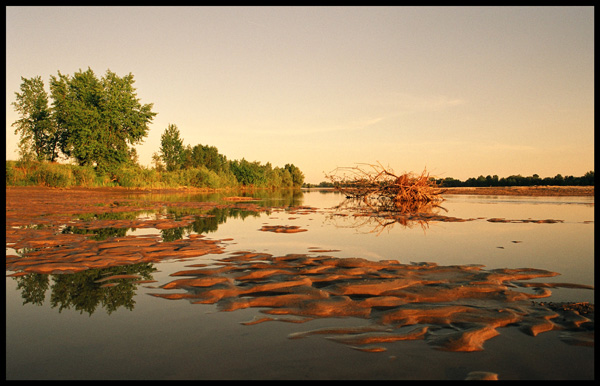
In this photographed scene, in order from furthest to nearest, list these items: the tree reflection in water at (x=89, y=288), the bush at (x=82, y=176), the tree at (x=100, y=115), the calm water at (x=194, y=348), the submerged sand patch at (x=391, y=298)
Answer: the tree at (x=100, y=115)
the bush at (x=82, y=176)
the tree reflection in water at (x=89, y=288)
the submerged sand patch at (x=391, y=298)
the calm water at (x=194, y=348)

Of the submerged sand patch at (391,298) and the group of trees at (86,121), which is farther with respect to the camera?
the group of trees at (86,121)

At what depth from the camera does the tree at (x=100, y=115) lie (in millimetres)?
37250

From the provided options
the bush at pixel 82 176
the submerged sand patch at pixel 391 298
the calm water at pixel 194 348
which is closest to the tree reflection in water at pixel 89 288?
the calm water at pixel 194 348

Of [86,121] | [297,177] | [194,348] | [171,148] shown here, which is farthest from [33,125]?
[297,177]

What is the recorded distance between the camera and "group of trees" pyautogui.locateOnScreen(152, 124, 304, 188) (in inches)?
3105

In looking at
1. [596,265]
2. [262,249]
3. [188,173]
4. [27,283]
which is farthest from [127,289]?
[188,173]

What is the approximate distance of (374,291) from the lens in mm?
3297

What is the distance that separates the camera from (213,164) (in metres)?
92.9

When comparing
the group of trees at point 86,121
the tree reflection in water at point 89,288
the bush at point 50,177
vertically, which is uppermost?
the group of trees at point 86,121

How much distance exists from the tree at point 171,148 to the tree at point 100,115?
1472 inches

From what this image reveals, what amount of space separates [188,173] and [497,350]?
5912 centimetres

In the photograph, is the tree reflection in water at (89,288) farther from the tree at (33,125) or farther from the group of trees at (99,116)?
the tree at (33,125)

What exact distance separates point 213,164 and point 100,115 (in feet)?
180

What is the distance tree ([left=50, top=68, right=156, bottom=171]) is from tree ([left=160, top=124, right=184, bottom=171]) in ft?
123
